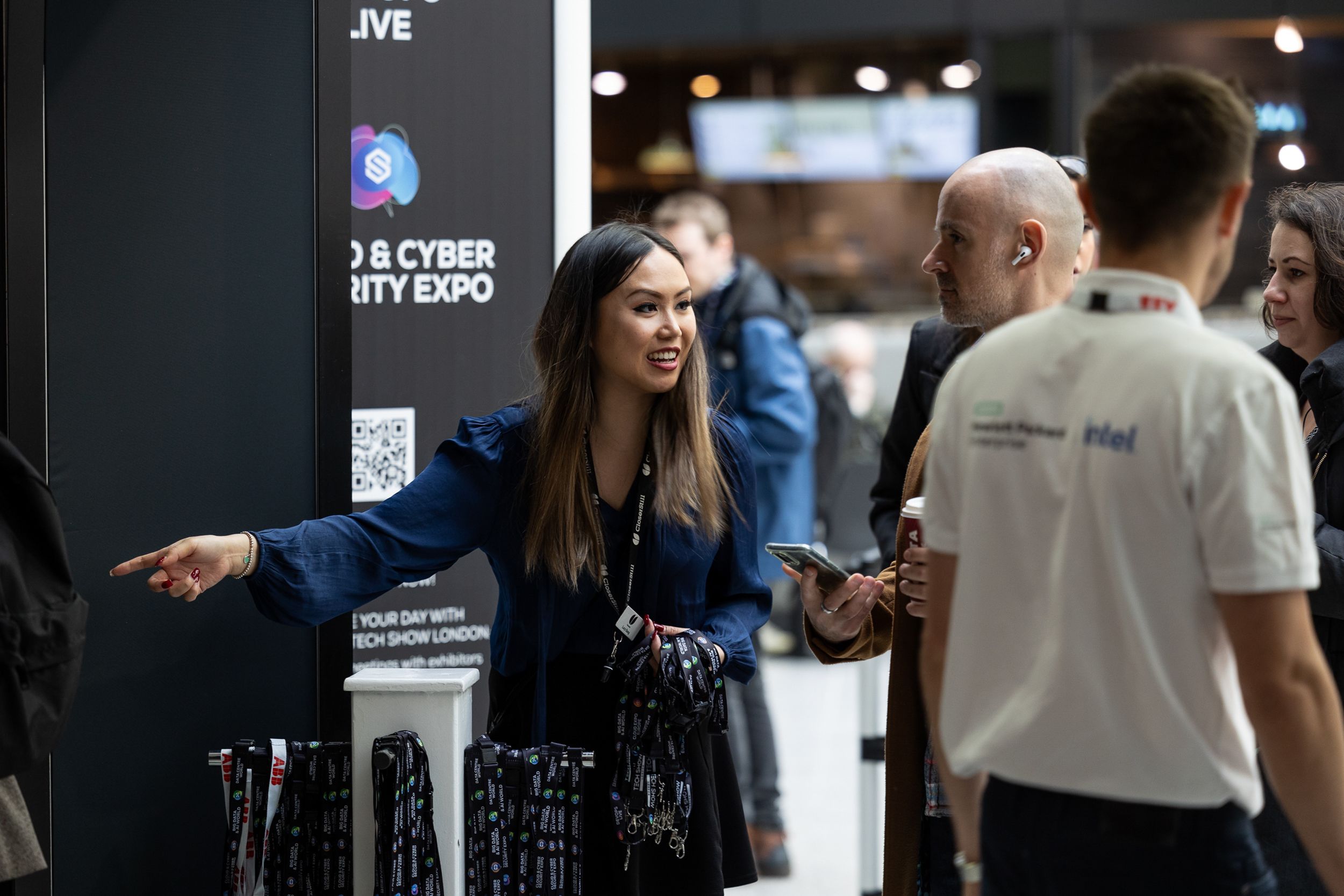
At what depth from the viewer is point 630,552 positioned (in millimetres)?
2336

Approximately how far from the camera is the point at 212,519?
104 inches

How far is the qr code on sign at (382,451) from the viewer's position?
2.93 meters

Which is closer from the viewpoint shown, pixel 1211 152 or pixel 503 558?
pixel 1211 152

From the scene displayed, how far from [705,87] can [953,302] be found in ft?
32.2

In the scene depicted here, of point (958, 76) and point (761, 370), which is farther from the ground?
point (958, 76)

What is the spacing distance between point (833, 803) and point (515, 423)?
9.84ft

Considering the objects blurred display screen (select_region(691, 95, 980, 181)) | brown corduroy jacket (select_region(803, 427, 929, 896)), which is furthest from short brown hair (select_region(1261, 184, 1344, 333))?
blurred display screen (select_region(691, 95, 980, 181))

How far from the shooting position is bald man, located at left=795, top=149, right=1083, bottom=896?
7.22 feet

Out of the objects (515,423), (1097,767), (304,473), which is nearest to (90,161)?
(304,473)

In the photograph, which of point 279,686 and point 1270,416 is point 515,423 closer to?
point 279,686

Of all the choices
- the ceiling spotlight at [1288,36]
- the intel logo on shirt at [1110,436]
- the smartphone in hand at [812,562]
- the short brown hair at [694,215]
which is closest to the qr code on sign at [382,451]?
the smartphone in hand at [812,562]

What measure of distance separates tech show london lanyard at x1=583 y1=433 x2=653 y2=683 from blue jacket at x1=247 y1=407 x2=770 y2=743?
0.02 m

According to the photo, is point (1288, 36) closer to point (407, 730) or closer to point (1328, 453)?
point (1328, 453)

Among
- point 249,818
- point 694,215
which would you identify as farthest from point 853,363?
point 249,818
